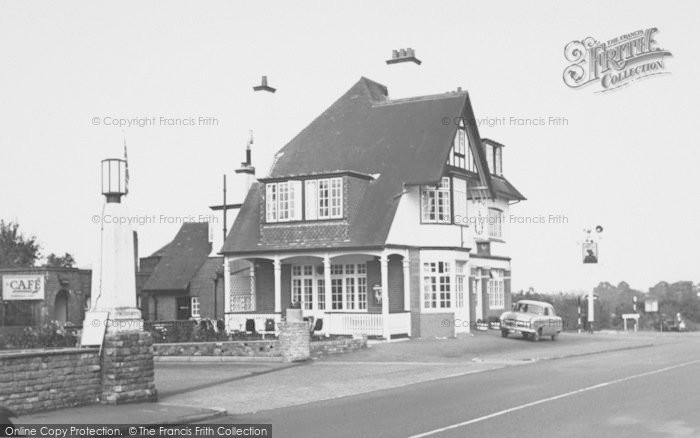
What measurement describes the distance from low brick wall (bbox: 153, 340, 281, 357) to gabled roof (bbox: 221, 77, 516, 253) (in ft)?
26.2

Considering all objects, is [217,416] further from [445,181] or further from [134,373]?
[445,181]

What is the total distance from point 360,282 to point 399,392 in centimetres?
1871

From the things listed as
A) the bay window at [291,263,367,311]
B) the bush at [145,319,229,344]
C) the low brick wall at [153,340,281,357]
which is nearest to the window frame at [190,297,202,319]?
the bay window at [291,263,367,311]

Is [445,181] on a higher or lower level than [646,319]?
higher

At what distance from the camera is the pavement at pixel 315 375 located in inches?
658

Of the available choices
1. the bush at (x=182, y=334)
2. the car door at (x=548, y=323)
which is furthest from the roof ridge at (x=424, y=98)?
the bush at (x=182, y=334)

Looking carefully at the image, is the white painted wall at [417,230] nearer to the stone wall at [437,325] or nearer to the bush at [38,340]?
the stone wall at [437,325]

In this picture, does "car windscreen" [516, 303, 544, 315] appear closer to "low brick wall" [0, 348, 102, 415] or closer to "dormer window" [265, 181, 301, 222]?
"dormer window" [265, 181, 301, 222]

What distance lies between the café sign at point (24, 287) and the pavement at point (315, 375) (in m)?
18.0

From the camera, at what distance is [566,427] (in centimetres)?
1404

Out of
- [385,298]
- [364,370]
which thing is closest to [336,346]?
[364,370]

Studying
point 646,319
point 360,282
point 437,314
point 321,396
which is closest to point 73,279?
point 360,282

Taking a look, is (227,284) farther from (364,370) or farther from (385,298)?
(364,370)

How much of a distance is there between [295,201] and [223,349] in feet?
31.3
